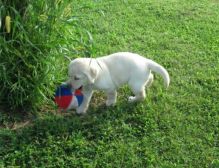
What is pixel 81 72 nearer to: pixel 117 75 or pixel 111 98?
pixel 117 75

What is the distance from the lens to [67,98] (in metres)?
4.64

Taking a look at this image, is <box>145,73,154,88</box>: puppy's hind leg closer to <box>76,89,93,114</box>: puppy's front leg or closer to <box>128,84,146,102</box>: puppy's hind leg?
<box>128,84,146,102</box>: puppy's hind leg

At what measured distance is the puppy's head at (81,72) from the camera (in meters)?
4.21

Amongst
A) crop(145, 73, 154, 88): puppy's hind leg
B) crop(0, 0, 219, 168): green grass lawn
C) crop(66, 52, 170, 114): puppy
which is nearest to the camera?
crop(0, 0, 219, 168): green grass lawn

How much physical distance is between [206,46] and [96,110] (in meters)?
2.14

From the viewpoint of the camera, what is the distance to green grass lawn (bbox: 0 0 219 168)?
4.05m

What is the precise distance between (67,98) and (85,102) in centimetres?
20

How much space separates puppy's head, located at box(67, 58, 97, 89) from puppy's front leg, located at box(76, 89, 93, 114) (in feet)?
0.79

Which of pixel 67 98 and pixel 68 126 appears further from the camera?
pixel 67 98

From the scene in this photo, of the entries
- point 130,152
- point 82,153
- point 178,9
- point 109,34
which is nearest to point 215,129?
point 130,152

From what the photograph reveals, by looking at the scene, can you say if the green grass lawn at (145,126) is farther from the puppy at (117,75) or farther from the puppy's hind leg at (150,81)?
the puppy at (117,75)

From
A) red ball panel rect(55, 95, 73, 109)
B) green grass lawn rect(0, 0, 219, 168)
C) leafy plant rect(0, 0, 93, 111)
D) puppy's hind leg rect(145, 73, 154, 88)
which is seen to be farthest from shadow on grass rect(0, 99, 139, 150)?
puppy's hind leg rect(145, 73, 154, 88)

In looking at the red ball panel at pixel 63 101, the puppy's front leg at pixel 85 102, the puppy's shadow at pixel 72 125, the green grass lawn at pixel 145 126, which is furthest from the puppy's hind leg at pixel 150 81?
the red ball panel at pixel 63 101

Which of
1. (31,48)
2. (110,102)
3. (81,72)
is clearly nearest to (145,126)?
(110,102)
